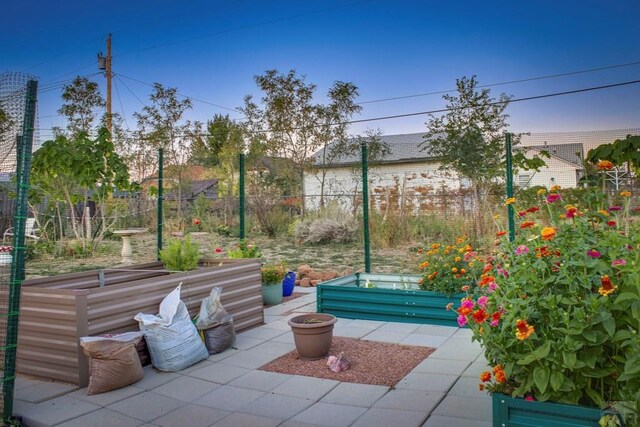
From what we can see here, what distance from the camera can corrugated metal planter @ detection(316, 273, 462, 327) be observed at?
4.82 meters

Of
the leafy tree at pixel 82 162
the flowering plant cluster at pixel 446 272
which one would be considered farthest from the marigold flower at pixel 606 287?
the leafy tree at pixel 82 162

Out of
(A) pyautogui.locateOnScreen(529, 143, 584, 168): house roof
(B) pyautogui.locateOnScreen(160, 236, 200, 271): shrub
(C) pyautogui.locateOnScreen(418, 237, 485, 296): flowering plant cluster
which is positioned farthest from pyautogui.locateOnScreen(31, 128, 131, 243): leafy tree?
(A) pyautogui.locateOnScreen(529, 143, 584, 168): house roof

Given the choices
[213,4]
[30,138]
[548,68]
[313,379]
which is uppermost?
[213,4]

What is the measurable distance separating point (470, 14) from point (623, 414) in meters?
7.61

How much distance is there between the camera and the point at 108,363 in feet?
10.5

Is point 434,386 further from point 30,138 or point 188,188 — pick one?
point 188,188

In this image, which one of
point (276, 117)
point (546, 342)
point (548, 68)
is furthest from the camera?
point (276, 117)

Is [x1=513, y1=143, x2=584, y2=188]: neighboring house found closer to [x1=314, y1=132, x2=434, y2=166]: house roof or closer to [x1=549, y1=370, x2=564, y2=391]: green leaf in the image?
[x1=314, y1=132, x2=434, y2=166]: house roof

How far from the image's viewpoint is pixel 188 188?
15.2 m

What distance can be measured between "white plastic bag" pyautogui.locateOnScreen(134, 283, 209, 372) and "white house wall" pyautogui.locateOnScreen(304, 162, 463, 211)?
5.91 metres

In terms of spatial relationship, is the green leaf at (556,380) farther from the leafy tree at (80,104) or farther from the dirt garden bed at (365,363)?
the leafy tree at (80,104)

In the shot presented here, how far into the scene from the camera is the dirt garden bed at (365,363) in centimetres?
344

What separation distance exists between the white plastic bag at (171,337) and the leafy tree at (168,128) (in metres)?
11.0

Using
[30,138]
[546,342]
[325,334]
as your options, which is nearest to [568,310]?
[546,342]
